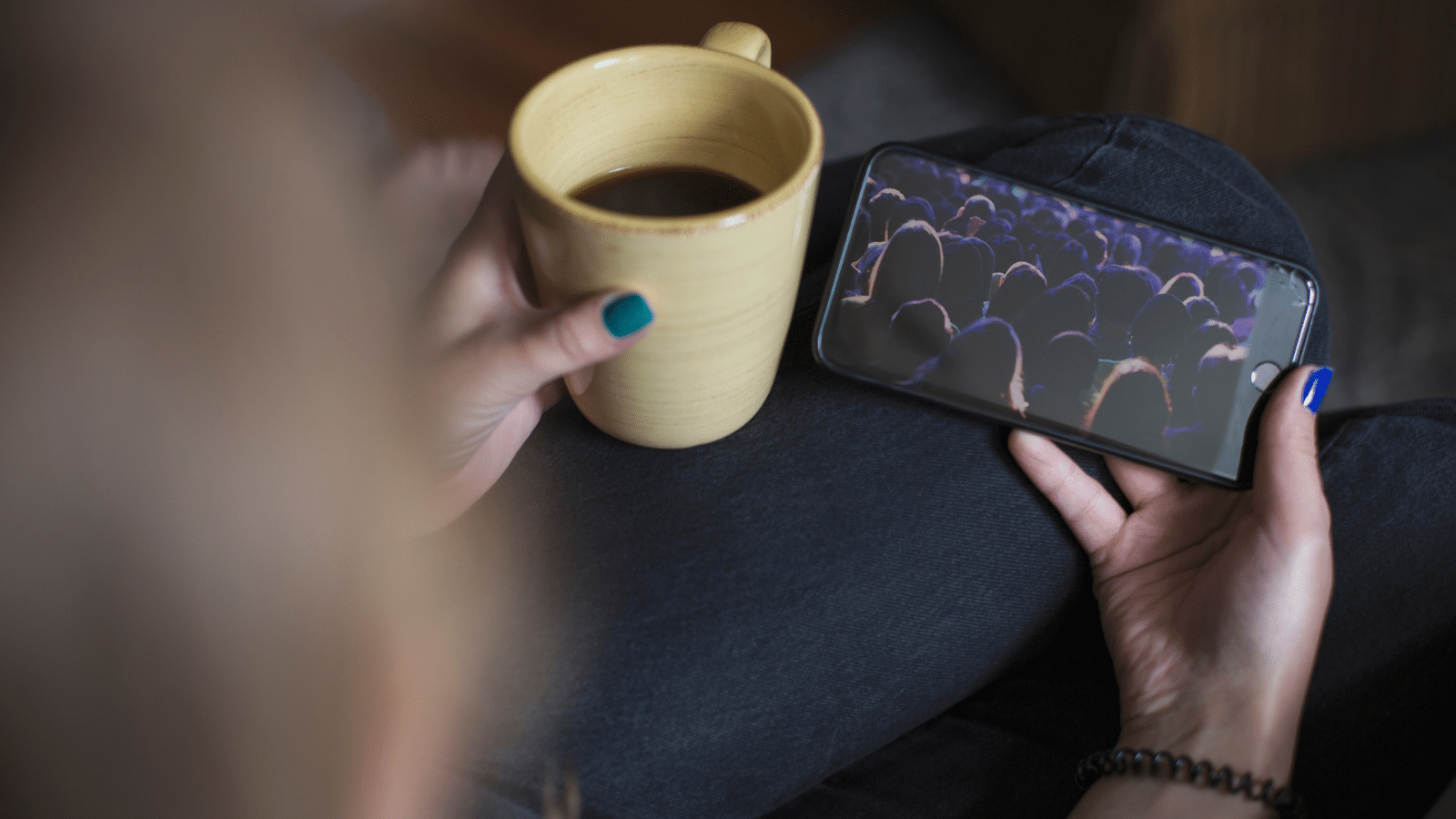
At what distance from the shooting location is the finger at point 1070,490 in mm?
556

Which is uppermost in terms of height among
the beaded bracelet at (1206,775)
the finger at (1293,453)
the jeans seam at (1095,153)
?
the jeans seam at (1095,153)

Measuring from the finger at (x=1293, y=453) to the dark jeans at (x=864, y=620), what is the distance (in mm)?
69

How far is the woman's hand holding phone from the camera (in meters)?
0.49

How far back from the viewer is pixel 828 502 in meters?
0.54

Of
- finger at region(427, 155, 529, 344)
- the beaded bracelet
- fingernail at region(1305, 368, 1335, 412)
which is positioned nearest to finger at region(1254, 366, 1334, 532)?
fingernail at region(1305, 368, 1335, 412)

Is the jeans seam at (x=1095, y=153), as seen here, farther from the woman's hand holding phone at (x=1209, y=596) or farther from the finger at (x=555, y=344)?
the finger at (x=555, y=344)

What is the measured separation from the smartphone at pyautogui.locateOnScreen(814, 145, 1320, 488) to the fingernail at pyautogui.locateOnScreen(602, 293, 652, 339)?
0.62ft

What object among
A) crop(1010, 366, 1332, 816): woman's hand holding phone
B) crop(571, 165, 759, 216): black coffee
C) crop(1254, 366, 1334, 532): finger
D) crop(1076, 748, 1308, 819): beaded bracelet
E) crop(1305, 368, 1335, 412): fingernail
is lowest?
crop(1076, 748, 1308, 819): beaded bracelet

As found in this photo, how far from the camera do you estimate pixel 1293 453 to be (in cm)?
51

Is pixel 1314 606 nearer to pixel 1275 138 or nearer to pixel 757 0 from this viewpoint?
pixel 1275 138

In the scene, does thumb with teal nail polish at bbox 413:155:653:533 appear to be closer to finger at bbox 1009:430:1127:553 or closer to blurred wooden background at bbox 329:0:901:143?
finger at bbox 1009:430:1127:553

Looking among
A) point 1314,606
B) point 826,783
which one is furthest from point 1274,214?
point 826,783

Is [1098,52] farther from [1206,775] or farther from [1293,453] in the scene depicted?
[1206,775]

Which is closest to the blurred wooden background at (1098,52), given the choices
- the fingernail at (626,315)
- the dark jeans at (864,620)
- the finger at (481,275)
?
the dark jeans at (864,620)
